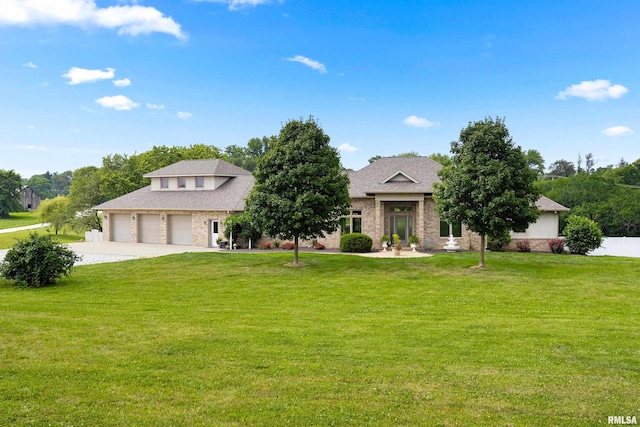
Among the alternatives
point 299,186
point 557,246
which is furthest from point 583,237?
point 299,186

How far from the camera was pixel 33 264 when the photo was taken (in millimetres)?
16109

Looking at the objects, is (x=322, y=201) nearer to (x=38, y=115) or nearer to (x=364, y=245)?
(x=364, y=245)

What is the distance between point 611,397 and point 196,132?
6102 cm

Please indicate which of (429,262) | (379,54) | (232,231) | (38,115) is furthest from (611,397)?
(38,115)

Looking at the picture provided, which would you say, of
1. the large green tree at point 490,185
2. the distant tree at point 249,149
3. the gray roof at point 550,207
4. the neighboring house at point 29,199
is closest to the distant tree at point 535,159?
the distant tree at point 249,149

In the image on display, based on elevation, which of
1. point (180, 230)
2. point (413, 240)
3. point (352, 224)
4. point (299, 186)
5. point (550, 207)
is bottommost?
point (413, 240)

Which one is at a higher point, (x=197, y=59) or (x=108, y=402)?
(x=197, y=59)

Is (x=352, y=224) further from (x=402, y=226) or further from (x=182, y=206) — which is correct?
(x=182, y=206)

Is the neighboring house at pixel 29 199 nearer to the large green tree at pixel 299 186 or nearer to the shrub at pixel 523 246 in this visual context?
the large green tree at pixel 299 186

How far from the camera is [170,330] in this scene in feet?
31.6

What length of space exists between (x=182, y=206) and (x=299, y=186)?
1706cm

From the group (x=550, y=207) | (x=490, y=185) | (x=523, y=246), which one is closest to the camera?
(x=490, y=185)

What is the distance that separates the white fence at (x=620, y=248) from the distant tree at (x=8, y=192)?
267ft

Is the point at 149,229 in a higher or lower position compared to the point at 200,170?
lower
